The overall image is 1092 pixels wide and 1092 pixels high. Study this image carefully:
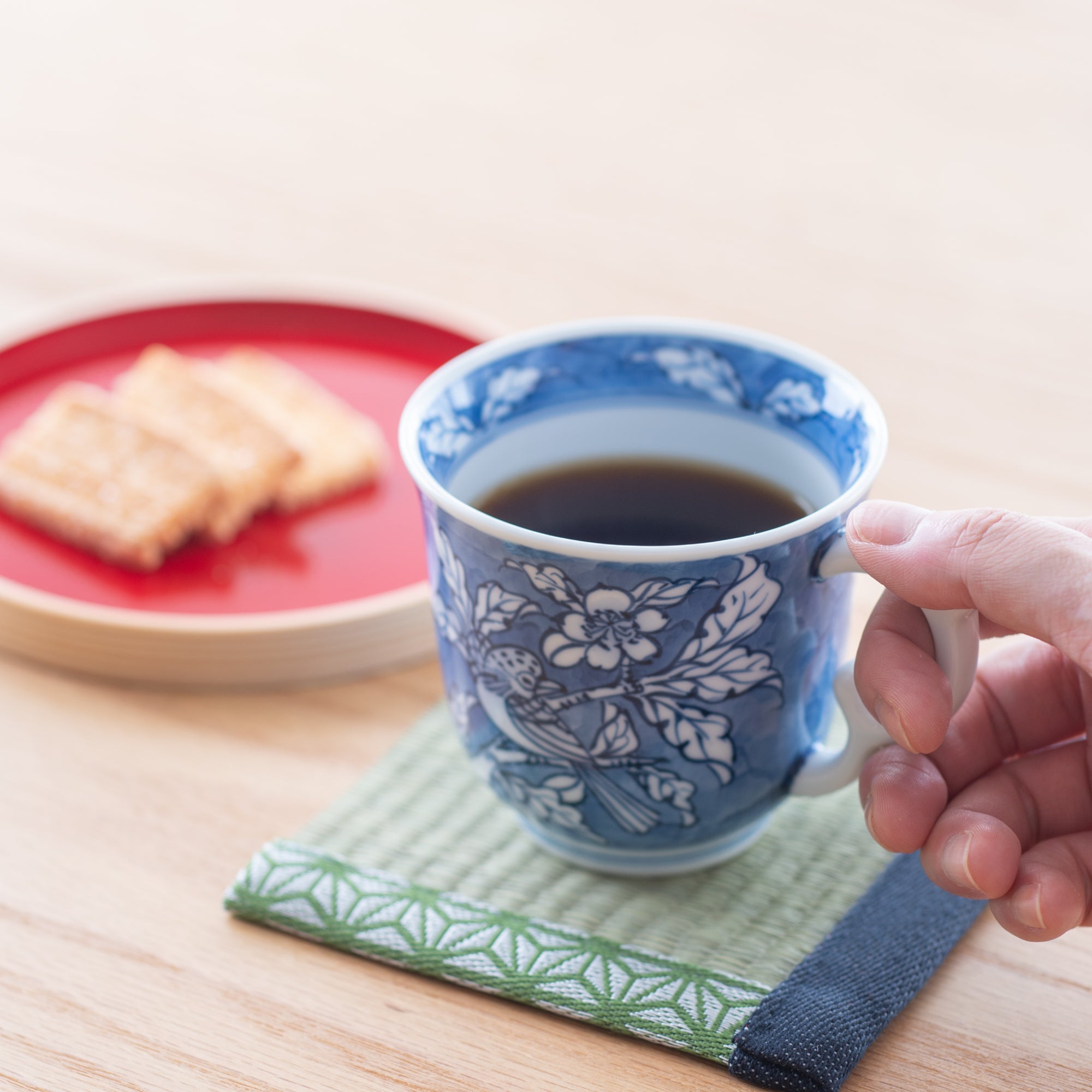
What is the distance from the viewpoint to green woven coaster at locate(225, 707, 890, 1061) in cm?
53

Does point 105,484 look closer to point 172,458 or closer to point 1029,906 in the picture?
point 172,458

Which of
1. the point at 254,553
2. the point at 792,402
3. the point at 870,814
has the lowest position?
the point at 254,553

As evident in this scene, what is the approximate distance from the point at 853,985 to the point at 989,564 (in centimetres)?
19

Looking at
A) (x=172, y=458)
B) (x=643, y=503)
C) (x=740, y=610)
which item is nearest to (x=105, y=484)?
(x=172, y=458)

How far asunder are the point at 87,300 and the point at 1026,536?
2.61 ft

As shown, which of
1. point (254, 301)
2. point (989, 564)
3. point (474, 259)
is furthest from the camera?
point (474, 259)

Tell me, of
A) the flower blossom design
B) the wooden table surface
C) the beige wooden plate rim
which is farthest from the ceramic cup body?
the beige wooden plate rim

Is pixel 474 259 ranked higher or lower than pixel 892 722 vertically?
lower

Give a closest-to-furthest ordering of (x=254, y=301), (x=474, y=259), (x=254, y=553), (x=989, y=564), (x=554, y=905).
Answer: (x=989, y=564) < (x=554, y=905) < (x=254, y=553) < (x=254, y=301) < (x=474, y=259)

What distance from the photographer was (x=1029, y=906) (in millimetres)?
506

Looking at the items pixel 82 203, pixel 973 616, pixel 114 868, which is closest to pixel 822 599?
pixel 973 616

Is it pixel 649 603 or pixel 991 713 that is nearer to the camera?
pixel 649 603

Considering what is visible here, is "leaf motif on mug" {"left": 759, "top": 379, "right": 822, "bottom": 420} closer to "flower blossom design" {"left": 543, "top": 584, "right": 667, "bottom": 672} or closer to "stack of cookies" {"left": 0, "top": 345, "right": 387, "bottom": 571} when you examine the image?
"flower blossom design" {"left": 543, "top": 584, "right": 667, "bottom": 672}

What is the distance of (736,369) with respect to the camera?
62 centimetres
